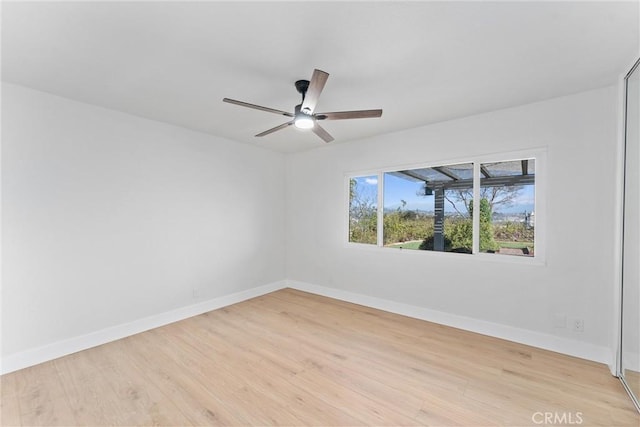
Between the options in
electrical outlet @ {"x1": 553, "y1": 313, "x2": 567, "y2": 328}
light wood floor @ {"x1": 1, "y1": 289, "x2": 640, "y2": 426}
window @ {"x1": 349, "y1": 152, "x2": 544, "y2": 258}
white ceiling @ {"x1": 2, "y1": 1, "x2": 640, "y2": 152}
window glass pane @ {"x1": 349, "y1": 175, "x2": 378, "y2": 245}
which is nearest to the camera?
white ceiling @ {"x1": 2, "y1": 1, "x2": 640, "y2": 152}

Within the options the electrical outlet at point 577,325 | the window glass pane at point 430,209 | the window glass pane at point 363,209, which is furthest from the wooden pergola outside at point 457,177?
the electrical outlet at point 577,325

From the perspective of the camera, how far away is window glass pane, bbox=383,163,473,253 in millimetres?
3305

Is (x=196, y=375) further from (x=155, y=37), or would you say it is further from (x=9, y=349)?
(x=155, y=37)

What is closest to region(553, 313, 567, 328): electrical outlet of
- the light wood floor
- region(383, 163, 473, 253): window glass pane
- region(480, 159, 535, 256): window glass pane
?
the light wood floor

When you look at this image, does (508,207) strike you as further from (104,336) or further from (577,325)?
(104,336)

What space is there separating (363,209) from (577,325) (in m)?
2.68

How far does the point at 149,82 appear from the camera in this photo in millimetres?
2367

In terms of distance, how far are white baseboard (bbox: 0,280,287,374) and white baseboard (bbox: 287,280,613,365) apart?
1.84 m

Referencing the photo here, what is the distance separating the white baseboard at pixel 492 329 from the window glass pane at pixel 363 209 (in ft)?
2.90

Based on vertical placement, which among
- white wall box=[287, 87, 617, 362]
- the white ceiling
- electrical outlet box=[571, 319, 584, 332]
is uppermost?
the white ceiling

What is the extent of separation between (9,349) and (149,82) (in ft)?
8.56

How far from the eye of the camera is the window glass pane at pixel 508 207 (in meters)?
2.86

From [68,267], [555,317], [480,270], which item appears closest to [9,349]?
[68,267]

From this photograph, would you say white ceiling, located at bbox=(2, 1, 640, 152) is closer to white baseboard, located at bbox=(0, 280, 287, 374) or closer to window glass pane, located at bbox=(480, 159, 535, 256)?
window glass pane, located at bbox=(480, 159, 535, 256)
